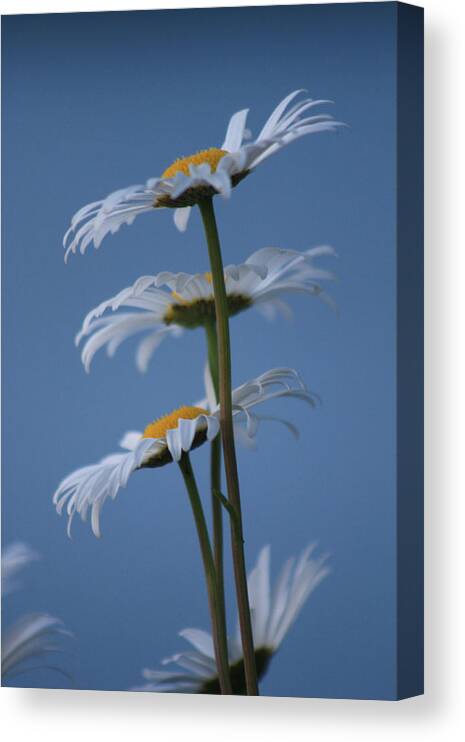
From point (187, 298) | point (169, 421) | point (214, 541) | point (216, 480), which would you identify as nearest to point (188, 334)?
point (187, 298)

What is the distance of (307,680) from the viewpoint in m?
3.72

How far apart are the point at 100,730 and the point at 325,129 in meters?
1.32

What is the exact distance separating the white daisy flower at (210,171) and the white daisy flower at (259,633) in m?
0.71

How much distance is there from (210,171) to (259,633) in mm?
916

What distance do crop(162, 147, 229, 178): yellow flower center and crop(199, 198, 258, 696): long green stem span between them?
0.07 m

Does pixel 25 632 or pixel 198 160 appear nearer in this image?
pixel 198 160

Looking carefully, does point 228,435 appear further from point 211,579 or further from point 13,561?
point 13,561

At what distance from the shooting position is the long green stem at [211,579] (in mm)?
3777

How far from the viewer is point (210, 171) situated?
372cm

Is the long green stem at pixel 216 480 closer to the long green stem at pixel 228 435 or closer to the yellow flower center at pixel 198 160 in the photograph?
the long green stem at pixel 228 435

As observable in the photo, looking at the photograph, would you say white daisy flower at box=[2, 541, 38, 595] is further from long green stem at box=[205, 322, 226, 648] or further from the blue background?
long green stem at box=[205, 322, 226, 648]

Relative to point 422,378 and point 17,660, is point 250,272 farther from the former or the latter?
point 17,660

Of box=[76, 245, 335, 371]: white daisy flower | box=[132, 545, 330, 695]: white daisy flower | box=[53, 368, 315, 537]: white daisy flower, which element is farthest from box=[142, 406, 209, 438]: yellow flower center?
box=[132, 545, 330, 695]: white daisy flower

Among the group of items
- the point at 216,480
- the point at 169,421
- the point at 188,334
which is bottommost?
the point at 216,480
